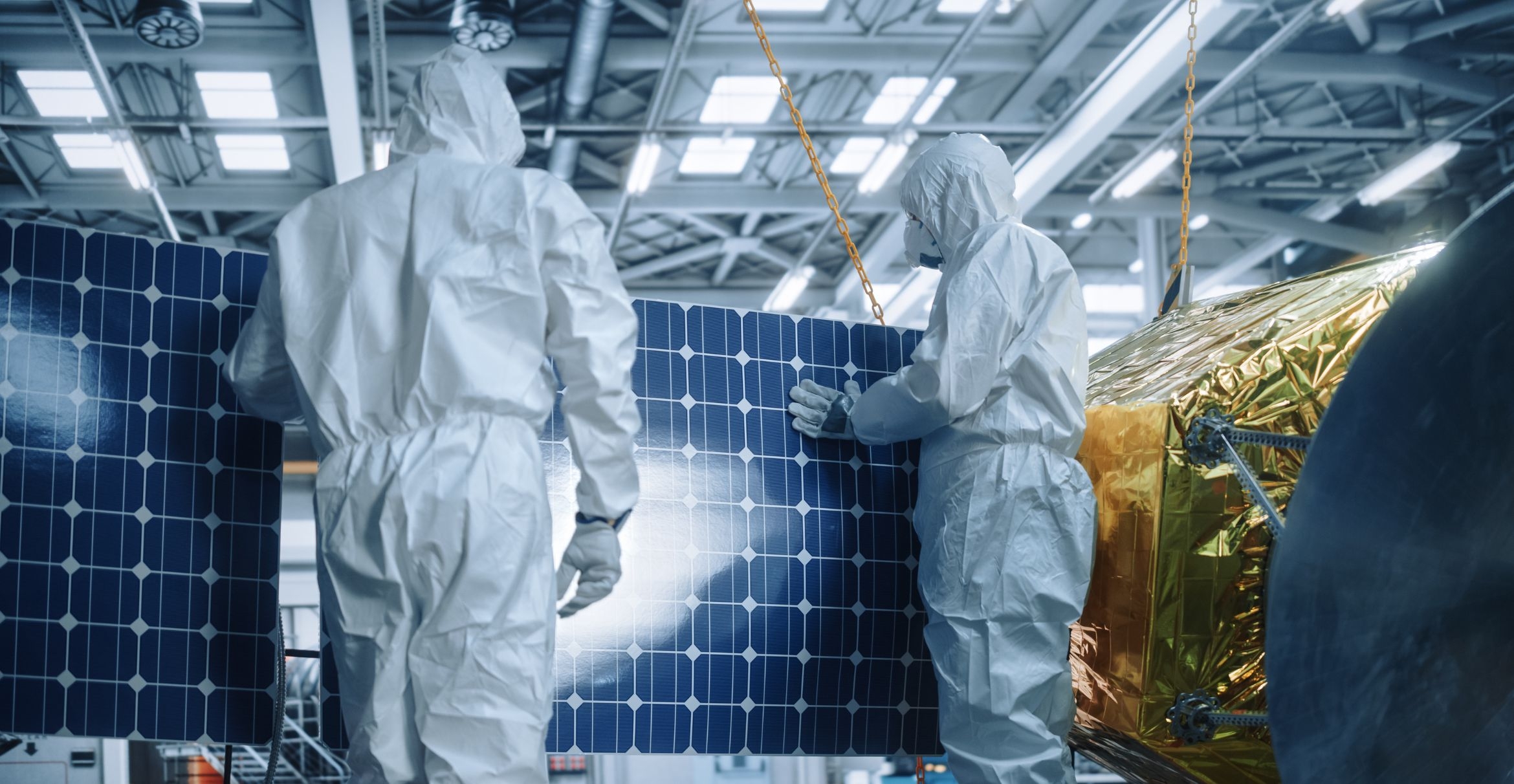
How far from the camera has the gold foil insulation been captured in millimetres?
3049

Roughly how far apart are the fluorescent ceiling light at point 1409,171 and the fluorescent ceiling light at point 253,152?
31.4 ft

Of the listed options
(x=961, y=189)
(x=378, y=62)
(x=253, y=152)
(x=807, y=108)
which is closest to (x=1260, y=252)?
(x=807, y=108)

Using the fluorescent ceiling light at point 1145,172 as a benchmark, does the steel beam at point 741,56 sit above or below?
above

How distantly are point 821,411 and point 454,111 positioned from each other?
1360mm

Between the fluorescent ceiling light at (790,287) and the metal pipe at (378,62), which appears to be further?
the fluorescent ceiling light at (790,287)

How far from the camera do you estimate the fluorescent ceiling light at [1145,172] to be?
406 inches

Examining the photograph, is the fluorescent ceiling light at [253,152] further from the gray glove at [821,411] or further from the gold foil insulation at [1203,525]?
the gold foil insulation at [1203,525]

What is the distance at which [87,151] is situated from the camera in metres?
10.8

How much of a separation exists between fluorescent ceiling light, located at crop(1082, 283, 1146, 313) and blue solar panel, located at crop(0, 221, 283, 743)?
13.5 meters

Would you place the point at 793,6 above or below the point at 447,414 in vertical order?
above

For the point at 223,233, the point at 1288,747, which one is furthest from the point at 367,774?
the point at 223,233

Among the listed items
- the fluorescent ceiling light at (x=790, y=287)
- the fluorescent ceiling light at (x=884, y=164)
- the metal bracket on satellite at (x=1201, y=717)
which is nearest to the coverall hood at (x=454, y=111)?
the metal bracket on satellite at (x=1201, y=717)

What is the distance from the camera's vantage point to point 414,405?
104 inches

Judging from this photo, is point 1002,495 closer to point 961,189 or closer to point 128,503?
point 961,189
